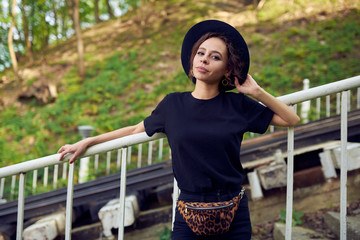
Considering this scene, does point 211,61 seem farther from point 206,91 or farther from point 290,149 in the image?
point 290,149

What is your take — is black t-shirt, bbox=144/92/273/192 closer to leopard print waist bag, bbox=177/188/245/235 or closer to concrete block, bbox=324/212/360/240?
leopard print waist bag, bbox=177/188/245/235

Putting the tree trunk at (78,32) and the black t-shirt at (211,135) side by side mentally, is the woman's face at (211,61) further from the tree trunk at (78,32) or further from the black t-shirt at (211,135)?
the tree trunk at (78,32)

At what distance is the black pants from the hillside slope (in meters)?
6.99

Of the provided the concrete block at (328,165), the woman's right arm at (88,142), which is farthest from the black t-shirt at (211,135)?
the concrete block at (328,165)

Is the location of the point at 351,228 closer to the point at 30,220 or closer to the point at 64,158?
the point at 64,158

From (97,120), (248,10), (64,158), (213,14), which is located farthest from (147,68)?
(64,158)

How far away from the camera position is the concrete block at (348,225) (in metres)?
1.68

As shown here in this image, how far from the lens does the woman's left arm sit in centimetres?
128

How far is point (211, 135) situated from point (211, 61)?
1.16ft

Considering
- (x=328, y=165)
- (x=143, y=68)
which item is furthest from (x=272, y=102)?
(x=143, y=68)

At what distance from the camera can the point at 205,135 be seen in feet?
4.05

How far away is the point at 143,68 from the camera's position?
36.2 ft

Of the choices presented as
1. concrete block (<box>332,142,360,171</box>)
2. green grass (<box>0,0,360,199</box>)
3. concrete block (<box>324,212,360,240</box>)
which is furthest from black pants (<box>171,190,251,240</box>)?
green grass (<box>0,0,360,199</box>)

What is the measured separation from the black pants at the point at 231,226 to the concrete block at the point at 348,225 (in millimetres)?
850
